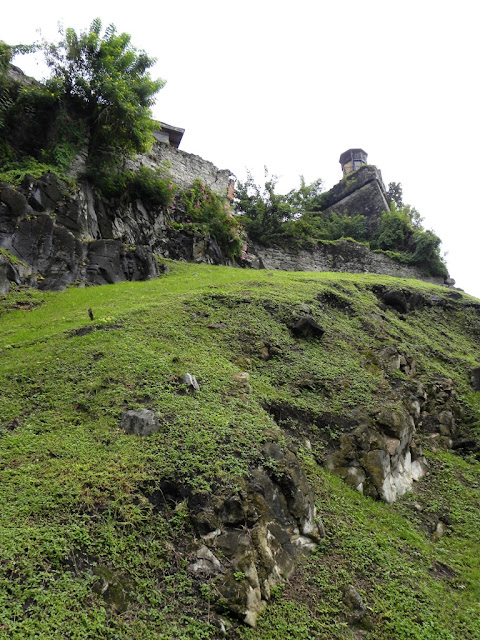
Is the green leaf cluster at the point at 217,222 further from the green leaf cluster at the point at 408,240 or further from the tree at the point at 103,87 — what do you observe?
the green leaf cluster at the point at 408,240

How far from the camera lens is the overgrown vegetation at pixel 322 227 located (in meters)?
19.9

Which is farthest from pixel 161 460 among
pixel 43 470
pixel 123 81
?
pixel 123 81

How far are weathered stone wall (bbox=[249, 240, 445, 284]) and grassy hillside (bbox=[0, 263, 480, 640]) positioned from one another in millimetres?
10187

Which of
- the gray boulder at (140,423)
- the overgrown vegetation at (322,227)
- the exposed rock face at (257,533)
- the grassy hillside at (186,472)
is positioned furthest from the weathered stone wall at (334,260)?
the exposed rock face at (257,533)

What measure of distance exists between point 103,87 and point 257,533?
14185 millimetres

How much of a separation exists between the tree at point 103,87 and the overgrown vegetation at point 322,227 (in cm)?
726

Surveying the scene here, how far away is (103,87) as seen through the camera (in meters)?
13.4

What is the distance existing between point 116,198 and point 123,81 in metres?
3.75

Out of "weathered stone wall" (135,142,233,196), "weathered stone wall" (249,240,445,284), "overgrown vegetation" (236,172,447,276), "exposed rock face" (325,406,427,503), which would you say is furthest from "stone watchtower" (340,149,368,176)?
"exposed rock face" (325,406,427,503)

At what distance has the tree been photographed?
44.5 feet

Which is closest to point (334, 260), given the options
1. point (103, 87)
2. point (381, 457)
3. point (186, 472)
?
point (103, 87)

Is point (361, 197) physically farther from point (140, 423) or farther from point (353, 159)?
point (140, 423)

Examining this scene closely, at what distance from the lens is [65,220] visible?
11.7 m

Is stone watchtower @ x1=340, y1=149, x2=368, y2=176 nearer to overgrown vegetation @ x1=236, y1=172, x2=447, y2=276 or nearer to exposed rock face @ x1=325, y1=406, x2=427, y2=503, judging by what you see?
overgrown vegetation @ x1=236, y1=172, x2=447, y2=276
